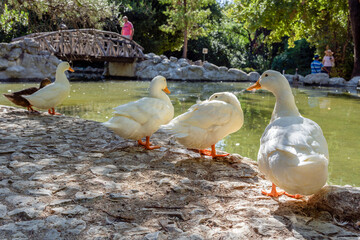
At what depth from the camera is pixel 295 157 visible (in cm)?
213

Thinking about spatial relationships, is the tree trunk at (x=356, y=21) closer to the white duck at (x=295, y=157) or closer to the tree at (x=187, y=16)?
the tree at (x=187, y=16)

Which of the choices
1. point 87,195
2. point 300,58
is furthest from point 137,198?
point 300,58

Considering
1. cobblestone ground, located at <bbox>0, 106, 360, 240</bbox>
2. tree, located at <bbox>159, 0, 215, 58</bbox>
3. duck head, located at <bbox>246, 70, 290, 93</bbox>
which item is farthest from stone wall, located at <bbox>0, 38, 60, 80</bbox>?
duck head, located at <bbox>246, 70, 290, 93</bbox>

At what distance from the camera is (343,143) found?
17.5 ft

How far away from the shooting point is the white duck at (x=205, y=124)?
11.0 feet

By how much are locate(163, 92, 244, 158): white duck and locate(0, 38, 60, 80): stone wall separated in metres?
13.9

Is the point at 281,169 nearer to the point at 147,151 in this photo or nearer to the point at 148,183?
the point at 148,183

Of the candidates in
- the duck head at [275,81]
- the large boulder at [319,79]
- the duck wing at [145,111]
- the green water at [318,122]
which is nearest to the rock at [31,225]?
the duck wing at [145,111]

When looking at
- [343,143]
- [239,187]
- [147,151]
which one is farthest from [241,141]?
[239,187]

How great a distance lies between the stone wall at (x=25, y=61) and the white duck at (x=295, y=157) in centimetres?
1502

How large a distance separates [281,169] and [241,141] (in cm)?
326

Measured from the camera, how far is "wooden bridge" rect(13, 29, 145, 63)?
16.3 meters

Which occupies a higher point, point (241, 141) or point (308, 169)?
point (308, 169)

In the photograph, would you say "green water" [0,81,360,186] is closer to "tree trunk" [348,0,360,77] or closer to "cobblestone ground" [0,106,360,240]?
"cobblestone ground" [0,106,360,240]
